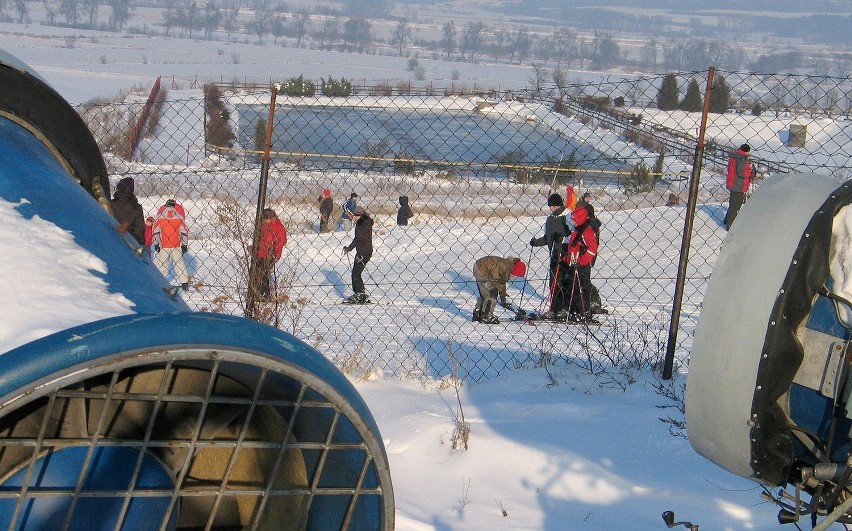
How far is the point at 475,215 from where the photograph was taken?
2089cm

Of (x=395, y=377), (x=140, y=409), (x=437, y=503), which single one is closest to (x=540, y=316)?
(x=395, y=377)

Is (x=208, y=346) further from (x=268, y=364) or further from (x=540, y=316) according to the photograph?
(x=540, y=316)

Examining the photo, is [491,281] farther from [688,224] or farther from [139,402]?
[139,402]

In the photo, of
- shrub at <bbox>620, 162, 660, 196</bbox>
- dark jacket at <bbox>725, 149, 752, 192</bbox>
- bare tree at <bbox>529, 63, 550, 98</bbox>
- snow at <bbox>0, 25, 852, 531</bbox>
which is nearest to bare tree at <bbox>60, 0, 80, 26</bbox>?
bare tree at <bbox>529, 63, 550, 98</bbox>

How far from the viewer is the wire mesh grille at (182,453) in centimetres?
212

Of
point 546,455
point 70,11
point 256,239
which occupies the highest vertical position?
point 70,11

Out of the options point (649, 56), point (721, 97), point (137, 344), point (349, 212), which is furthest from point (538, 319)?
point (649, 56)

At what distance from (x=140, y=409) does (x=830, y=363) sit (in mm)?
2071

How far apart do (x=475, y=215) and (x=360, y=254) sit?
7.80m

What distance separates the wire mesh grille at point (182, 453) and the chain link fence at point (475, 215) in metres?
3.59

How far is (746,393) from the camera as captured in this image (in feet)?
9.59

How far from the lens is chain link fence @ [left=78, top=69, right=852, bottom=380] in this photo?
24.9 ft

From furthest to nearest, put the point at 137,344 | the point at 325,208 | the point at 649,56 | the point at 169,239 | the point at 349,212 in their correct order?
the point at 649,56 → the point at 325,208 → the point at 349,212 → the point at 169,239 → the point at 137,344

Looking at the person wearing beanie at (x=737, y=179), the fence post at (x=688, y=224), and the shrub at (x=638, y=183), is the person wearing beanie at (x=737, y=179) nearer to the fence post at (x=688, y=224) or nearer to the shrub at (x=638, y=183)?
the fence post at (x=688, y=224)
